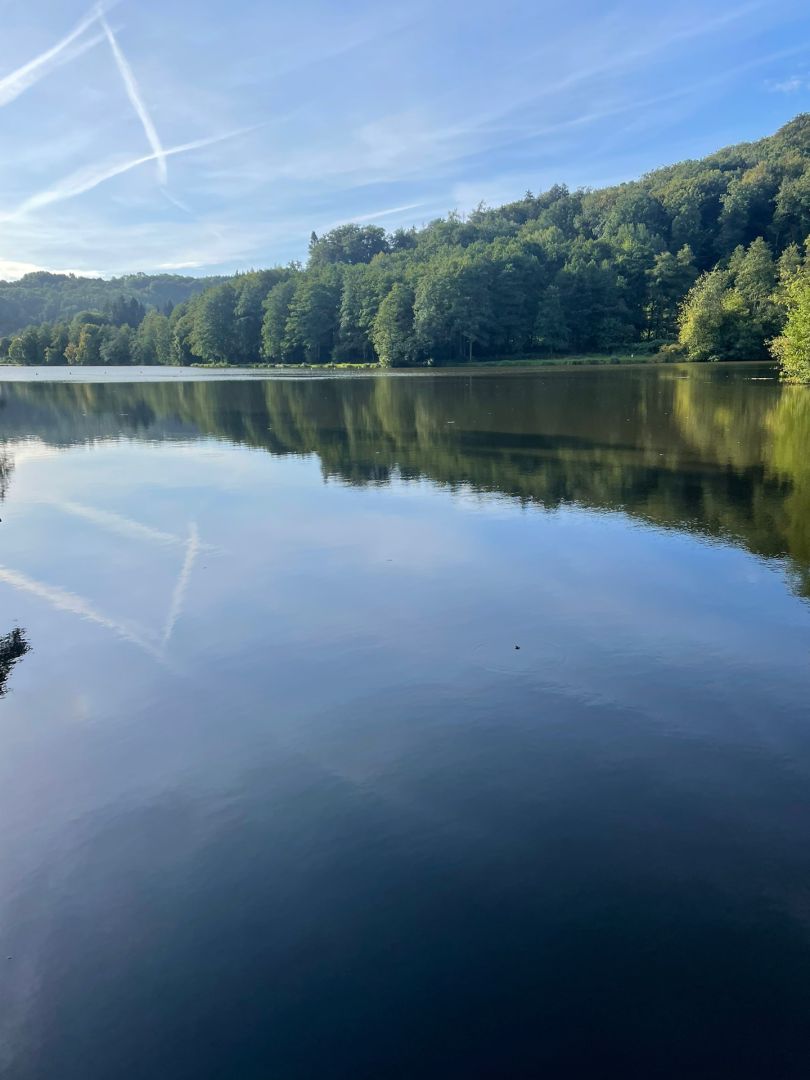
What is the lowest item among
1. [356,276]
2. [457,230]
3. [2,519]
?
[2,519]

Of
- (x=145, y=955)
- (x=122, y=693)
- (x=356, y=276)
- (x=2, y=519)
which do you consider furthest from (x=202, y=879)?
(x=356, y=276)

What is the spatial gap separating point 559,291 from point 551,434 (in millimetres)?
78756

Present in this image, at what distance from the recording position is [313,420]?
3991 centimetres

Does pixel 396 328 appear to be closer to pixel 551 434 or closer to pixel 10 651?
pixel 551 434

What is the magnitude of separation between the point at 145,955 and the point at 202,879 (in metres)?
0.85

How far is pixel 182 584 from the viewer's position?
1406cm

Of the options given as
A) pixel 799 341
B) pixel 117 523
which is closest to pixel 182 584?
pixel 117 523

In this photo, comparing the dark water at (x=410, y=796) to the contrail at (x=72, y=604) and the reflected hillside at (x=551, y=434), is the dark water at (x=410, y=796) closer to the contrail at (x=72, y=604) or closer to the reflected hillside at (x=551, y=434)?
the contrail at (x=72, y=604)

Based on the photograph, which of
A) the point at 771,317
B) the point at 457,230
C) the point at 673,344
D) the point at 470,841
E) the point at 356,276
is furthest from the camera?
the point at 457,230

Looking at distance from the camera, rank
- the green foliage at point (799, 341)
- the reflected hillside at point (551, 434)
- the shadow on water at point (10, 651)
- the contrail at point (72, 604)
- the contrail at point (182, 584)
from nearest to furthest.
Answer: the shadow on water at point (10, 651)
the contrail at point (72, 604)
the contrail at point (182, 584)
the reflected hillside at point (551, 434)
the green foliage at point (799, 341)

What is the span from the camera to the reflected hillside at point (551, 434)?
755 inches

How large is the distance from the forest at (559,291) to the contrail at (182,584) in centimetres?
7493

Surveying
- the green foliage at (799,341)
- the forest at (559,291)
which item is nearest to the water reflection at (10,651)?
the green foliage at (799,341)

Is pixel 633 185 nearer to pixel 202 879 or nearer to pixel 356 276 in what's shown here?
pixel 356 276
